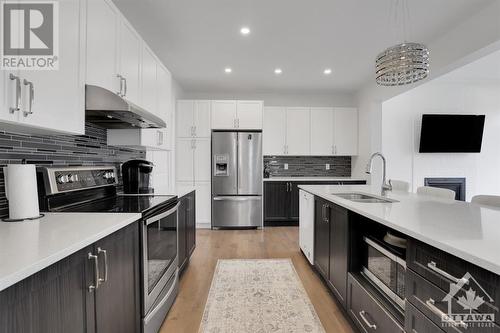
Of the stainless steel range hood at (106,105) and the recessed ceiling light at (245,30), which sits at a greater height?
the recessed ceiling light at (245,30)

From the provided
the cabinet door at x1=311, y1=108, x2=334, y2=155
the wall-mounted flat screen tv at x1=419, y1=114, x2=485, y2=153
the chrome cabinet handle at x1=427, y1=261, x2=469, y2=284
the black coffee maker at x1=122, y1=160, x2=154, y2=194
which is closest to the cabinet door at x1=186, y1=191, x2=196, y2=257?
the black coffee maker at x1=122, y1=160, x2=154, y2=194

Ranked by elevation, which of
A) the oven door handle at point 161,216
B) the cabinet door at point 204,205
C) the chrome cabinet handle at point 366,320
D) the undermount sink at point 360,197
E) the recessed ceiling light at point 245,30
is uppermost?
the recessed ceiling light at point 245,30

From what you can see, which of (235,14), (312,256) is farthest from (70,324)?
(235,14)

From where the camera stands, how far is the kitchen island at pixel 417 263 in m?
0.88

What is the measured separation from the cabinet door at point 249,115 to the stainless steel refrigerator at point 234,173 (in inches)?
6.4

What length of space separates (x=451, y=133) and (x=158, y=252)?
5535 mm

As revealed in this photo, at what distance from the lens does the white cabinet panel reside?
2.82m

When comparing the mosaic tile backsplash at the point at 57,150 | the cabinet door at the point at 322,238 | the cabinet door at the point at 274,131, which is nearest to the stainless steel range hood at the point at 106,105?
the mosaic tile backsplash at the point at 57,150

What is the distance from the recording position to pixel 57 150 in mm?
1777

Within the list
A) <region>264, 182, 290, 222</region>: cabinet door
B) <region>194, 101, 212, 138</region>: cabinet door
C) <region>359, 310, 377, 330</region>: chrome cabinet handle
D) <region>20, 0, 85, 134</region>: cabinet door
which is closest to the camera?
<region>20, 0, 85, 134</region>: cabinet door

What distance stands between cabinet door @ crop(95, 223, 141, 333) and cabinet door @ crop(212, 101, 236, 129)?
3421 millimetres

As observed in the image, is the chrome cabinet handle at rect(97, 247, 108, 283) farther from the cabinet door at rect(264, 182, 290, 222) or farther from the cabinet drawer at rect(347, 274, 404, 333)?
the cabinet door at rect(264, 182, 290, 222)

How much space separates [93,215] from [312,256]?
215 cm
